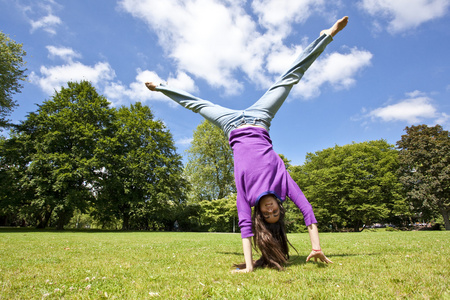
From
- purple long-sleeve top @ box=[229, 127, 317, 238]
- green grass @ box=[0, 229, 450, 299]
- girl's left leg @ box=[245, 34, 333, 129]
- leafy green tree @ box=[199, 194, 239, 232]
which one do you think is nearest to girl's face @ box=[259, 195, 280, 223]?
purple long-sleeve top @ box=[229, 127, 317, 238]

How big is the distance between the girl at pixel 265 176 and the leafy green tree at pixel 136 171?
1083 inches

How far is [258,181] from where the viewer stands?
428 cm

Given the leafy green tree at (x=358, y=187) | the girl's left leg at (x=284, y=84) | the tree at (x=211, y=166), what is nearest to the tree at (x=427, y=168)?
the leafy green tree at (x=358, y=187)

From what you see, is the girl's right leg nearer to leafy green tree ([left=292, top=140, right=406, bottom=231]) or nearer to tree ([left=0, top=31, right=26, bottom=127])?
tree ([left=0, top=31, right=26, bottom=127])

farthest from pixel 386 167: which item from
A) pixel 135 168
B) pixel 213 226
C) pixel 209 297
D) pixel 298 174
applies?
pixel 209 297

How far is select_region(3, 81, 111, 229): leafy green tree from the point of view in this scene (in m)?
26.9

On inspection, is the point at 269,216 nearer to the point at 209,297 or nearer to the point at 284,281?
the point at 284,281

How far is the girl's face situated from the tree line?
28.0m

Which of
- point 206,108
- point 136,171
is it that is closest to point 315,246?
point 206,108

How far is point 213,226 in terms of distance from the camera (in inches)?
1602

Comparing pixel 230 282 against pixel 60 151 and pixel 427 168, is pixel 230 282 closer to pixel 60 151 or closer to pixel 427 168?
pixel 60 151

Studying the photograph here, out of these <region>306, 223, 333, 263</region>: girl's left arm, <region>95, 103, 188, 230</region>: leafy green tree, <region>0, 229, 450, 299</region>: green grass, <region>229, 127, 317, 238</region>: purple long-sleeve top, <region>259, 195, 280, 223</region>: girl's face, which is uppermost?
<region>95, 103, 188, 230</region>: leafy green tree

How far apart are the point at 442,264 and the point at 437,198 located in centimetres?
3746

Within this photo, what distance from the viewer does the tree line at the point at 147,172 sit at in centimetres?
2731
